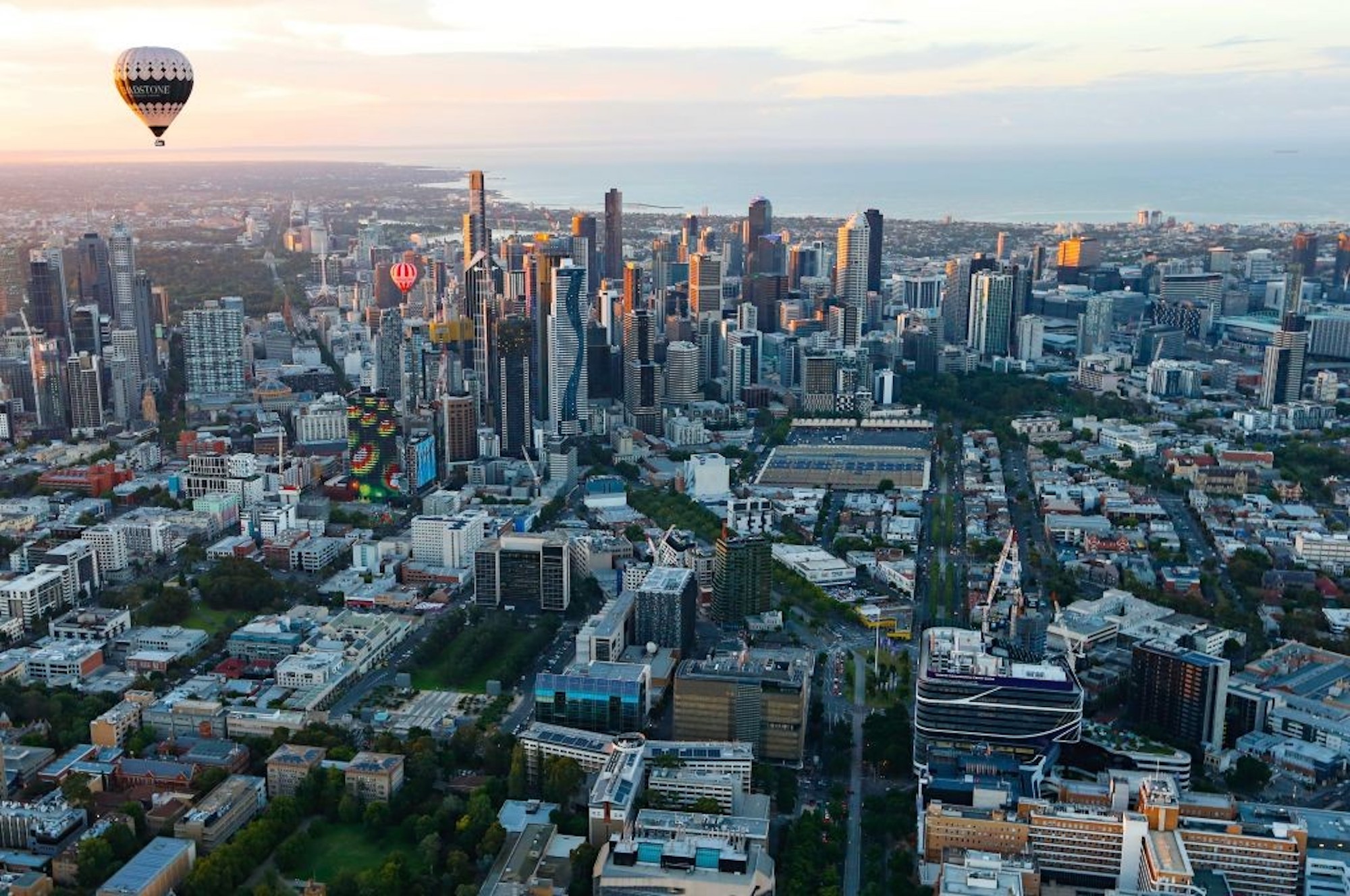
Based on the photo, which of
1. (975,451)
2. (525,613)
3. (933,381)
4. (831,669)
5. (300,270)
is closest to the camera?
(831,669)

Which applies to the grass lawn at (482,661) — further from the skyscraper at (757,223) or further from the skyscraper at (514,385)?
the skyscraper at (757,223)

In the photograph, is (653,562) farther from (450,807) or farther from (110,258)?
(110,258)

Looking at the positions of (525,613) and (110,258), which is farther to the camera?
(110,258)

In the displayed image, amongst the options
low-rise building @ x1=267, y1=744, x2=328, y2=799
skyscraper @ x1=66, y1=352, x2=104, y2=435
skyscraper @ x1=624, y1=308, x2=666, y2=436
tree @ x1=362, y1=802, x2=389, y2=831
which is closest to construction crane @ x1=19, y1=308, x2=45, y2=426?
skyscraper @ x1=66, y1=352, x2=104, y2=435

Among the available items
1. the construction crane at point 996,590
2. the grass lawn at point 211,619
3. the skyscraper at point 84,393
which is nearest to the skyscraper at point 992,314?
the construction crane at point 996,590

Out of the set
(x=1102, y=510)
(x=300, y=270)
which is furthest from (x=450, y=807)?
(x=300, y=270)

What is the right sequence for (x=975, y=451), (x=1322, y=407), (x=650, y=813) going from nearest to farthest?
(x=650, y=813), (x=975, y=451), (x=1322, y=407)
